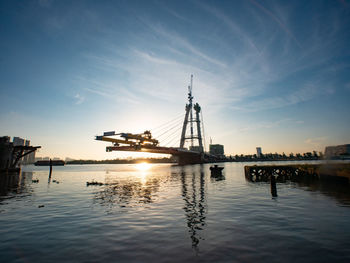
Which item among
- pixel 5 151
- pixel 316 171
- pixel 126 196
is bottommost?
pixel 126 196

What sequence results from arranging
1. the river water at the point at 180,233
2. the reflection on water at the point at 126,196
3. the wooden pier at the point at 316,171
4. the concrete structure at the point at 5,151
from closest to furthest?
1. the river water at the point at 180,233
2. the reflection on water at the point at 126,196
3. the wooden pier at the point at 316,171
4. the concrete structure at the point at 5,151

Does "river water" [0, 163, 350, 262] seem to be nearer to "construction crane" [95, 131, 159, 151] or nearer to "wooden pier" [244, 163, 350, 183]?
"wooden pier" [244, 163, 350, 183]

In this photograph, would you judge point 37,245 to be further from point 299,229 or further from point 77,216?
point 299,229

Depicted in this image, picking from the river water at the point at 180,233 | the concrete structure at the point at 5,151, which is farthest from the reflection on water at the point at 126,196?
the concrete structure at the point at 5,151

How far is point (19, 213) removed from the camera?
45.5 feet

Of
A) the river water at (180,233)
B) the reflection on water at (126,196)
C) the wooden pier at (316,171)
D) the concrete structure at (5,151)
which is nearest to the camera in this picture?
the river water at (180,233)

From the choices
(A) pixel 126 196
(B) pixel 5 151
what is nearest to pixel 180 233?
(A) pixel 126 196

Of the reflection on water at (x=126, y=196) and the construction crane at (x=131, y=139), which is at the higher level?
the construction crane at (x=131, y=139)

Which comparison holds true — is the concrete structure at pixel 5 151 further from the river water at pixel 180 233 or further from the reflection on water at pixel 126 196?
the river water at pixel 180 233

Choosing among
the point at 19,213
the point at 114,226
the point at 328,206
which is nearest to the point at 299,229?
the point at 328,206

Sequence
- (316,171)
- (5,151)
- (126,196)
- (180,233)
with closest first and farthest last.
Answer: (180,233) < (126,196) < (316,171) < (5,151)

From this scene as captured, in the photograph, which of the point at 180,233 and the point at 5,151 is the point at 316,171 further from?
the point at 5,151

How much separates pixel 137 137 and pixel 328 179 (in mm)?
45107

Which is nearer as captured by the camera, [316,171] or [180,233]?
[180,233]
